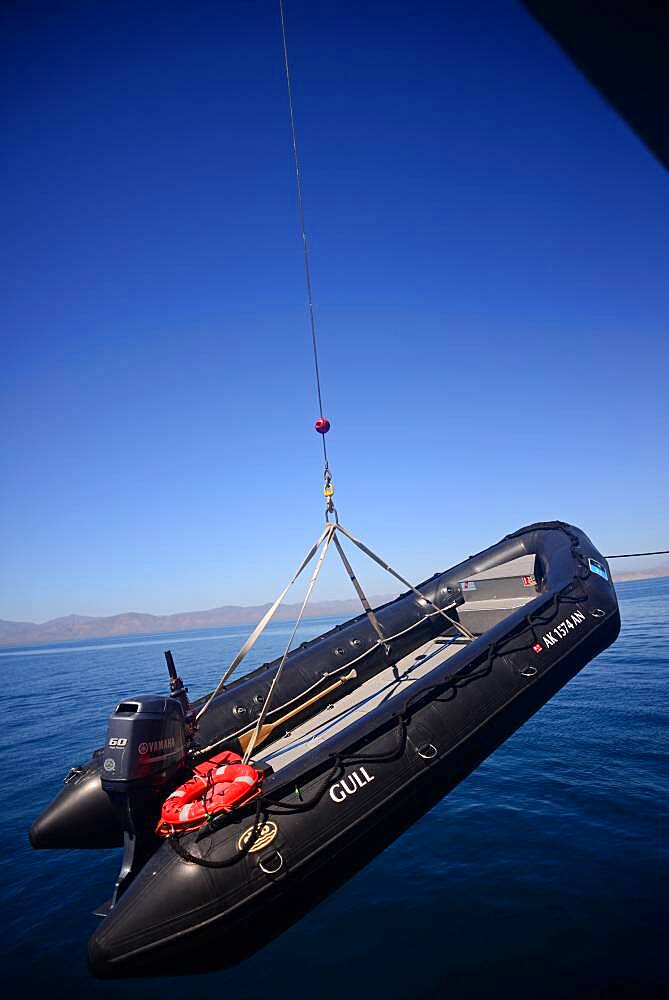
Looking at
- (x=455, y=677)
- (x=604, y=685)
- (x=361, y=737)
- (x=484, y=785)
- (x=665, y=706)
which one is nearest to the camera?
(x=361, y=737)

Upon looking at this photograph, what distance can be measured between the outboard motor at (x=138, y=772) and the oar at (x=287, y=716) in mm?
1023

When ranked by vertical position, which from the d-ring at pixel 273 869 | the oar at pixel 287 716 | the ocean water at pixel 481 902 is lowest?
the ocean water at pixel 481 902

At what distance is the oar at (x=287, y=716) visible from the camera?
16.5 feet

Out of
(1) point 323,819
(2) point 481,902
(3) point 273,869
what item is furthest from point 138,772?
(2) point 481,902

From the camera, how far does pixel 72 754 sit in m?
10.1

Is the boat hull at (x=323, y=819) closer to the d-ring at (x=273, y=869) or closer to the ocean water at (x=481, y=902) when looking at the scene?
the d-ring at (x=273, y=869)

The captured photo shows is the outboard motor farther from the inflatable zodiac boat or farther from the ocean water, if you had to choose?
the ocean water

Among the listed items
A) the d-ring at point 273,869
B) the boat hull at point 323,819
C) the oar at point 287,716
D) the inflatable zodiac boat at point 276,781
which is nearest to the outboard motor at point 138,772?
the inflatable zodiac boat at point 276,781

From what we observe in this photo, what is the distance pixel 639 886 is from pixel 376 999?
2412 mm

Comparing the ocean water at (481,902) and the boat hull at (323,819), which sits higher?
the boat hull at (323,819)

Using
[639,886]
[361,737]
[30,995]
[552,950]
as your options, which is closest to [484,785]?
[639,886]

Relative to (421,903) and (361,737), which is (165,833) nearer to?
(361,737)

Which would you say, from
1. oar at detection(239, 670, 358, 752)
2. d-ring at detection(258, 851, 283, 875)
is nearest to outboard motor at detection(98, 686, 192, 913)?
d-ring at detection(258, 851, 283, 875)

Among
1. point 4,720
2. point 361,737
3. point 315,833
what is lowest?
point 4,720
